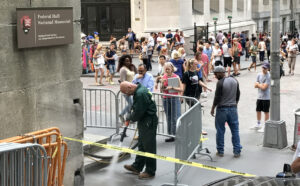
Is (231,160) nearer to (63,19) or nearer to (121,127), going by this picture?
(121,127)

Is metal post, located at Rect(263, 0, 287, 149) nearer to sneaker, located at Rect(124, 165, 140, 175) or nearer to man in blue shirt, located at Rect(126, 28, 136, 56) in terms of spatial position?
sneaker, located at Rect(124, 165, 140, 175)

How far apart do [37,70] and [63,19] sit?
0.86 meters

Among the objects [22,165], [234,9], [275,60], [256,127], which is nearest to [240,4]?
[234,9]

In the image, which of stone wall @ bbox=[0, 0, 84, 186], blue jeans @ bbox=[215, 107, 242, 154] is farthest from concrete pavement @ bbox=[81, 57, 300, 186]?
stone wall @ bbox=[0, 0, 84, 186]

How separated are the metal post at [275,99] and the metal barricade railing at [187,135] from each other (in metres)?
1.75

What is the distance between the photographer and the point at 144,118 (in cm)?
964

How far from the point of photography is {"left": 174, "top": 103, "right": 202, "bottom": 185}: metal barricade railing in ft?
29.8

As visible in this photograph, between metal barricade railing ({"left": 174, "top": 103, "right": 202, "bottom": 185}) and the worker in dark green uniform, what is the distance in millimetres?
536

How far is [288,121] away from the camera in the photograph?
1484 centimetres

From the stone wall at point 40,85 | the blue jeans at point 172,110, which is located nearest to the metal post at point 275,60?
the blue jeans at point 172,110

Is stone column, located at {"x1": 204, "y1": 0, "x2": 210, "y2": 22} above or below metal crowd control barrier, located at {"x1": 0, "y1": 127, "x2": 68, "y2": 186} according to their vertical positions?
above

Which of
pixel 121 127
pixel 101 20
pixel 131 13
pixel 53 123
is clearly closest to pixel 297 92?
pixel 121 127

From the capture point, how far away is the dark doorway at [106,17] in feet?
135

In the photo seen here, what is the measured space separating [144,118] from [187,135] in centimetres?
81
